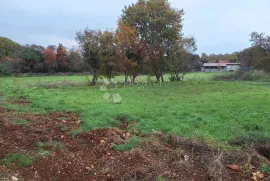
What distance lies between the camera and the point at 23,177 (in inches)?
193

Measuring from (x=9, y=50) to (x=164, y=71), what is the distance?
1910 inches

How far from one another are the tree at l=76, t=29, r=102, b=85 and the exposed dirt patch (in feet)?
67.2

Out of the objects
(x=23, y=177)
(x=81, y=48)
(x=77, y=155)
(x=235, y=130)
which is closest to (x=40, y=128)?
(x=77, y=155)

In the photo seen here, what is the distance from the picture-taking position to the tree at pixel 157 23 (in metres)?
31.1

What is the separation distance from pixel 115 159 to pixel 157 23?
27.1 m

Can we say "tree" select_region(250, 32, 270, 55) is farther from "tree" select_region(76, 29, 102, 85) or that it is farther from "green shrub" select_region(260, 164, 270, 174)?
"green shrub" select_region(260, 164, 270, 174)

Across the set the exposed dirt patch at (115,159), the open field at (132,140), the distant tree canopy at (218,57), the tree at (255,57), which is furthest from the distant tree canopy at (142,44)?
the distant tree canopy at (218,57)

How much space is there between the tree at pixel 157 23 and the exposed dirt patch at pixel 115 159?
2397 centimetres

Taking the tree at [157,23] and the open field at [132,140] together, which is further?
the tree at [157,23]

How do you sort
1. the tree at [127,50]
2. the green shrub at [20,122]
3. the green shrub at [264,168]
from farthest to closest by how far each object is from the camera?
the tree at [127,50]
the green shrub at [20,122]
the green shrub at [264,168]

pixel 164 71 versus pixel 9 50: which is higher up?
pixel 9 50

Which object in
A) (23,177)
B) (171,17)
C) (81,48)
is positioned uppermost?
(171,17)

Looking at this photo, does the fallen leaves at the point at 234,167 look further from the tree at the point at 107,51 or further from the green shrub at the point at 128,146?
the tree at the point at 107,51

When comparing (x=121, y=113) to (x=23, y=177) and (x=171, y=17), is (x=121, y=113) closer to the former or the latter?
(x=23, y=177)
